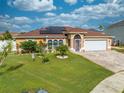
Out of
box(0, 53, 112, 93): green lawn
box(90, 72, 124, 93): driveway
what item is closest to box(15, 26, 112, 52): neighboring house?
box(0, 53, 112, 93): green lawn

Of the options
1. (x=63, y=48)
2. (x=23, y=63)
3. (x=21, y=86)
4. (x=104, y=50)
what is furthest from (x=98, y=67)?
(x=104, y=50)

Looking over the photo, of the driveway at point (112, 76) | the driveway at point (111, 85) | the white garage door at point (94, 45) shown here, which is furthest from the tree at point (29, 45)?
the driveway at point (111, 85)

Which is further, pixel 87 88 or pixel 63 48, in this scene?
pixel 63 48

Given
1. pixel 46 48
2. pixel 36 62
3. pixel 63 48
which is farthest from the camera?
pixel 46 48

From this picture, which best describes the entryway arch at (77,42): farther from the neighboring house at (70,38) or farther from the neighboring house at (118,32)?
the neighboring house at (118,32)

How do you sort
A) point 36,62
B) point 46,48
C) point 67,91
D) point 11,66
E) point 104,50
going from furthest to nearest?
point 104,50 → point 46,48 → point 36,62 → point 11,66 → point 67,91

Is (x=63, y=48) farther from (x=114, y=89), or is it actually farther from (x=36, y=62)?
(x=114, y=89)

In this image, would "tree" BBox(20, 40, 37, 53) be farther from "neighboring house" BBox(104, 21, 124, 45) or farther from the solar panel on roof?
"neighboring house" BBox(104, 21, 124, 45)
